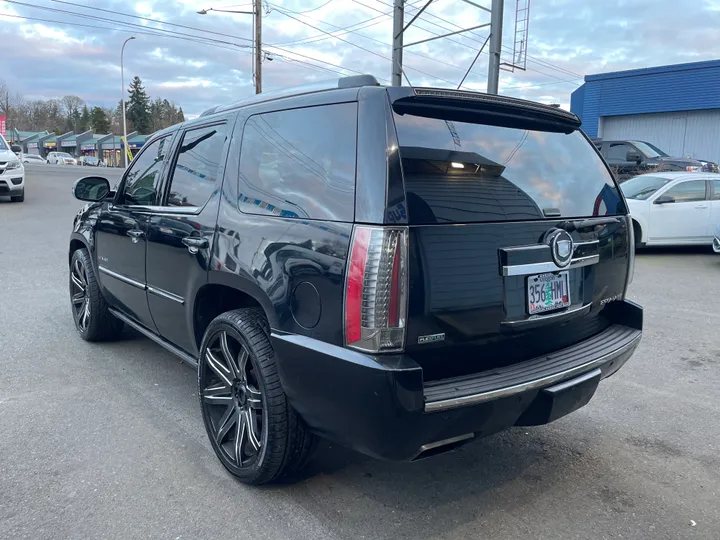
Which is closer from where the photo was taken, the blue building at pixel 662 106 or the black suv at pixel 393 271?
the black suv at pixel 393 271

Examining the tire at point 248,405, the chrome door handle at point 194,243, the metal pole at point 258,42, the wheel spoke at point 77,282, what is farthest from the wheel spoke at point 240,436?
the metal pole at point 258,42

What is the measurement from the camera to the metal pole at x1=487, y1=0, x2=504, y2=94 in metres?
12.1

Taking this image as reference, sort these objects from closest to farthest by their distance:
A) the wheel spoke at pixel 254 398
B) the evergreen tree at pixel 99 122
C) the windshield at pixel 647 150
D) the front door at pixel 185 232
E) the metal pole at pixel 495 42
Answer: the wheel spoke at pixel 254 398 → the front door at pixel 185 232 → the metal pole at pixel 495 42 → the windshield at pixel 647 150 → the evergreen tree at pixel 99 122

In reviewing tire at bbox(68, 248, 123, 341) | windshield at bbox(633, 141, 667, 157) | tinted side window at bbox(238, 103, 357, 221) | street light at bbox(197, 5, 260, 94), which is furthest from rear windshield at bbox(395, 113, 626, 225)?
street light at bbox(197, 5, 260, 94)

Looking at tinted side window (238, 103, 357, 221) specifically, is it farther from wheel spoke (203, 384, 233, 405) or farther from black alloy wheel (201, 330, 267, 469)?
wheel spoke (203, 384, 233, 405)

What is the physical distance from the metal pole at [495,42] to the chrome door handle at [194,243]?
10.2 meters

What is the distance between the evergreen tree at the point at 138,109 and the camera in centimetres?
9550

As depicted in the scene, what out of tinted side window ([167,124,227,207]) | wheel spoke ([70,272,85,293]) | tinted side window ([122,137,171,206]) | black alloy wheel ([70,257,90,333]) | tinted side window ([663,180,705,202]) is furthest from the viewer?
tinted side window ([663,180,705,202])

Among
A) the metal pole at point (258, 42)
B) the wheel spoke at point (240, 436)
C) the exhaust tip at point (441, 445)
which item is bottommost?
the wheel spoke at point (240, 436)

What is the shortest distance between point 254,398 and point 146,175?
218 cm

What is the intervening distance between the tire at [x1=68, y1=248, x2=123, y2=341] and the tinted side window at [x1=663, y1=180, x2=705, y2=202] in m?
9.65

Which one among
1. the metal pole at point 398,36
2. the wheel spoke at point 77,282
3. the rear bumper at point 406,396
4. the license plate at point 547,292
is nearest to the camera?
the rear bumper at point 406,396

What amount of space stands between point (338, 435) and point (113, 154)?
3074 inches

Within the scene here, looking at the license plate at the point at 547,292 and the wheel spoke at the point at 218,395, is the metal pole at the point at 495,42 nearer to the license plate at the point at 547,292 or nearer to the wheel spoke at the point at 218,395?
the license plate at the point at 547,292
